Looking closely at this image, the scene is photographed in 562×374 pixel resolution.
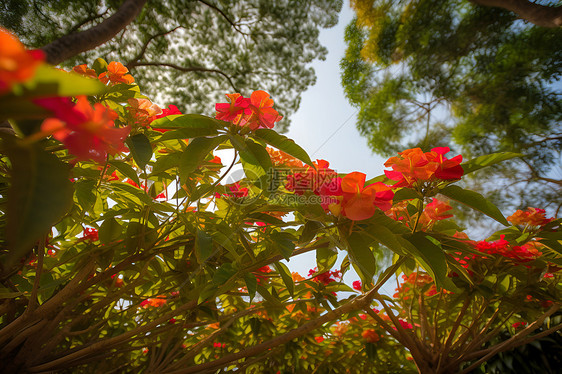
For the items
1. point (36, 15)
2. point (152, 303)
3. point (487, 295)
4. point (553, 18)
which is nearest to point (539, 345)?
point (487, 295)

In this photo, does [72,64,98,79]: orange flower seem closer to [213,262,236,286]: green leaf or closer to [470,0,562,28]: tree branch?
[213,262,236,286]: green leaf

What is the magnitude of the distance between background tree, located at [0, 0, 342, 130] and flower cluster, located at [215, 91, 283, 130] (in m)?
2.87

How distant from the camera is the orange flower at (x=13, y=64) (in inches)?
7.1

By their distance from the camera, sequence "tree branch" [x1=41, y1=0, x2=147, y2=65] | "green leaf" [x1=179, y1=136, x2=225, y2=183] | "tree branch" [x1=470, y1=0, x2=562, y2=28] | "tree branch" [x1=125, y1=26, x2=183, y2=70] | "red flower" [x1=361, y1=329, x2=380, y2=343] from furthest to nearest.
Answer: "tree branch" [x1=125, y1=26, x2=183, y2=70], "tree branch" [x1=470, y1=0, x2=562, y2=28], "tree branch" [x1=41, y1=0, x2=147, y2=65], "red flower" [x1=361, y1=329, x2=380, y2=343], "green leaf" [x1=179, y1=136, x2=225, y2=183]

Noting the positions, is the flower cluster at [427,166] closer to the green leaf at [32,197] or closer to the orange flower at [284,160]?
the orange flower at [284,160]

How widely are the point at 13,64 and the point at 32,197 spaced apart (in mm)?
86

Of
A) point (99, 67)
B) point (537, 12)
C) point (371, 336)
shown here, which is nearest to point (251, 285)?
point (99, 67)

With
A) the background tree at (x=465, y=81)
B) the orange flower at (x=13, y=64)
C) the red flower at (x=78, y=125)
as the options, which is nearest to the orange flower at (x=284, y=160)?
the red flower at (x=78, y=125)

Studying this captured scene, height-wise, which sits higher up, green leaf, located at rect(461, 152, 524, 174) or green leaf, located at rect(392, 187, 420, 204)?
green leaf, located at rect(392, 187, 420, 204)

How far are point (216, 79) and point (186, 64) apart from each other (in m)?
0.36

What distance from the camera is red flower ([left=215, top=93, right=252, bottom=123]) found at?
66 cm

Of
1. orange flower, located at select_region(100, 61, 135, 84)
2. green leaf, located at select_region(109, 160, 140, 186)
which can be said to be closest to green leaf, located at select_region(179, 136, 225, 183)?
green leaf, located at select_region(109, 160, 140, 186)

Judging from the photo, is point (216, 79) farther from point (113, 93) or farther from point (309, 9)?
point (113, 93)

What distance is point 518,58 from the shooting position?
2.66 metres
